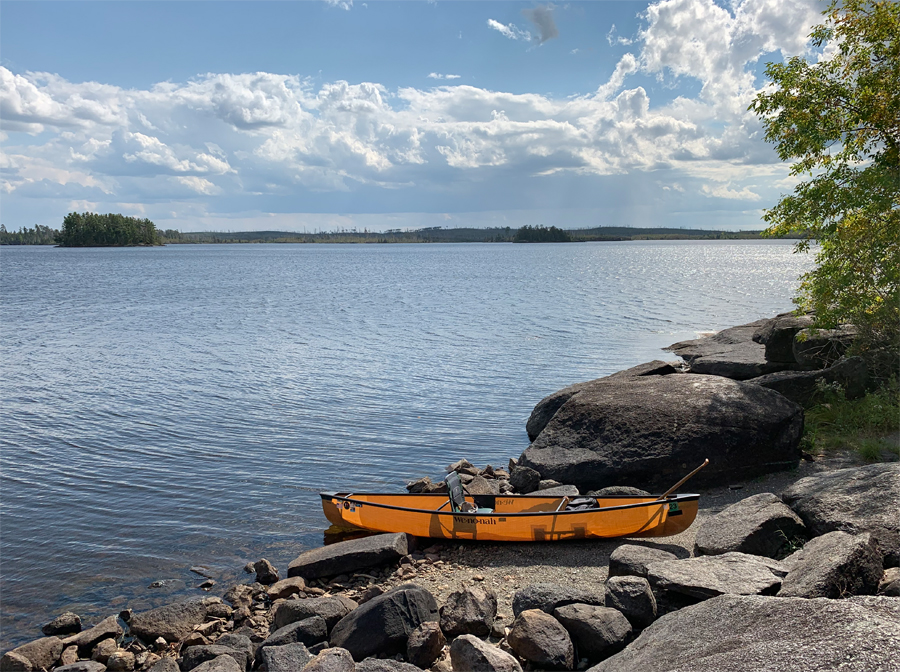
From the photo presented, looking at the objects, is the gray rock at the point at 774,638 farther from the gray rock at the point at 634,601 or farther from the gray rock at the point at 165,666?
the gray rock at the point at 165,666

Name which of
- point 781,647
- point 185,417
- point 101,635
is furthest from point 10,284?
point 781,647

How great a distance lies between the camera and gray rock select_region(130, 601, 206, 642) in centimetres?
903

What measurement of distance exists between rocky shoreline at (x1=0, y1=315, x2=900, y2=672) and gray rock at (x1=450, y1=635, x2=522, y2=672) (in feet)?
0.07

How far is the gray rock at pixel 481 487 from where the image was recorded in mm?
13398

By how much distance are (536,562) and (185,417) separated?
13.2 meters

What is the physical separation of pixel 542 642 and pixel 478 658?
2.66 ft

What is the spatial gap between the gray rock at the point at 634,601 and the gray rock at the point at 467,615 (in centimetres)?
147

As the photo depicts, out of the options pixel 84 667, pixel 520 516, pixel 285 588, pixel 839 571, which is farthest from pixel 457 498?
pixel 839 571

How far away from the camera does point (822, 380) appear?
15.4m

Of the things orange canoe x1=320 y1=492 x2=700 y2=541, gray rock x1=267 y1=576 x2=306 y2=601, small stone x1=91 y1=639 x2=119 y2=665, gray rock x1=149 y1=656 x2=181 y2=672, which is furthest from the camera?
orange canoe x1=320 y1=492 x2=700 y2=541

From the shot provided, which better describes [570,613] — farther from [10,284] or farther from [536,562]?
[10,284]

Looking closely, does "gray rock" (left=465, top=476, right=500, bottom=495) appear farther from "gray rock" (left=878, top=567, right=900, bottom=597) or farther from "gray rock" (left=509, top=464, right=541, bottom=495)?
"gray rock" (left=878, top=567, right=900, bottom=597)

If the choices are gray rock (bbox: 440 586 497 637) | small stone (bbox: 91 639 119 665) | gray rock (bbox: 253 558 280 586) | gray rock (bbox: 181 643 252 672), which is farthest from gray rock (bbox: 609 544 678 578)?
small stone (bbox: 91 639 119 665)

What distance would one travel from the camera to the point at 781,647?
468 centimetres
